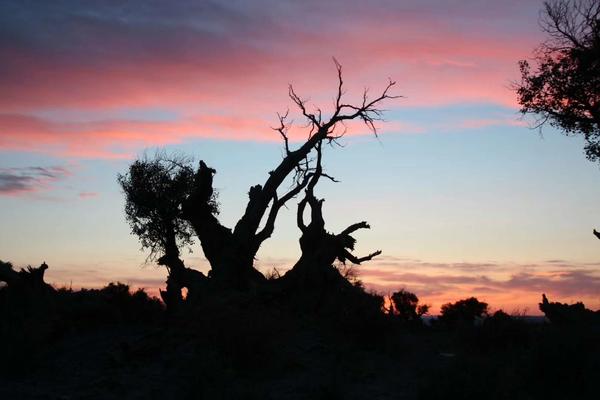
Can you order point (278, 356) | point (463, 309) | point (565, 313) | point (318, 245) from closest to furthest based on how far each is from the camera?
point (278, 356) < point (565, 313) < point (318, 245) < point (463, 309)

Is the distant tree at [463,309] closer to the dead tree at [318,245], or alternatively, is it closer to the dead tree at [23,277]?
the dead tree at [318,245]

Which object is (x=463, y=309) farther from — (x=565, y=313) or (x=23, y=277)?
(x=23, y=277)

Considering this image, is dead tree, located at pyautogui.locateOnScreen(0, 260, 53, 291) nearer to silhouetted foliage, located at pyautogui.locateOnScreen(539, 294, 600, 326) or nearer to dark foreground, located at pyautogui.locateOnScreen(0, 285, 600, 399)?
dark foreground, located at pyautogui.locateOnScreen(0, 285, 600, 399)

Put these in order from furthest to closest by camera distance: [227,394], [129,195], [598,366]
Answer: [129,195] < [598,366] < [227,394]

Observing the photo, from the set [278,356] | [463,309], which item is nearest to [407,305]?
[463,309]

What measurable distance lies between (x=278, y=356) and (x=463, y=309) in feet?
58.7

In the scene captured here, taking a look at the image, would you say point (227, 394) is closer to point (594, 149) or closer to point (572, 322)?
point (572, 322)

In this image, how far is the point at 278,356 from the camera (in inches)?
756

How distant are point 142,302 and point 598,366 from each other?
1792 centimetres

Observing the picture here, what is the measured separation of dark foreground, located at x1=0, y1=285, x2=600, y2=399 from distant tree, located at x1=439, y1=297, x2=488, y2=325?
321 inches

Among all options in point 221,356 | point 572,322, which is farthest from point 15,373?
point 572,322

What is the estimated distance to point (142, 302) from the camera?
28156 mm

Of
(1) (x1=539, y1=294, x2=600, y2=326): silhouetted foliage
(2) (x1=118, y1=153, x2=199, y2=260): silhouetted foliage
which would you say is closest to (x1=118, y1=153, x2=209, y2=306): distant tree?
(2) (x1=118, y1=153, x2=199, y2=260): silhouetted foliage

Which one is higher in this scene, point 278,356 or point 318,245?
point 318,245
